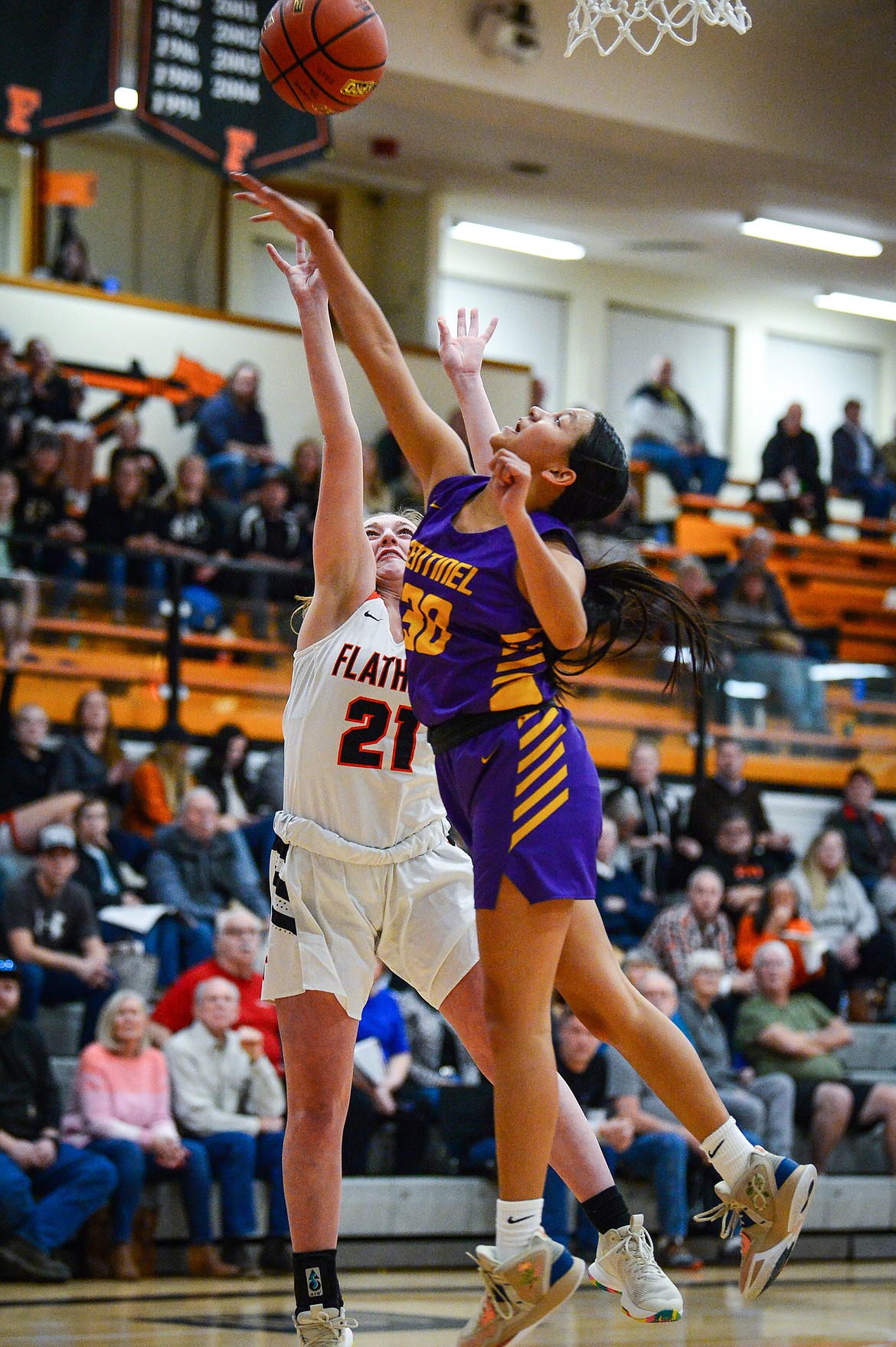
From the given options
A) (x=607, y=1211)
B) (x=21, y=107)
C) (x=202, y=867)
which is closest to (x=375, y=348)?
(x=607, y=1211)

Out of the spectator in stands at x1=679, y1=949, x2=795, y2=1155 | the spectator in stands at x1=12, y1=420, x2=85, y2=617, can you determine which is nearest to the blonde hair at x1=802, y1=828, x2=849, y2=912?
the spectator in stands at x1=679, y1=949, x2=795, y2=1155

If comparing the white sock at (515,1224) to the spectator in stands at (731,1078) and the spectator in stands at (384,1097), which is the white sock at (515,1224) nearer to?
the spectator in stands at (384,1097)

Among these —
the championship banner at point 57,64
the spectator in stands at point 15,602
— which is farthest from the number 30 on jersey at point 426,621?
the championship banner at point 57,64

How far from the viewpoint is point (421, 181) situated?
55.9 ft

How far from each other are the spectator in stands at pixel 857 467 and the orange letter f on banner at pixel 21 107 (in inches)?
402

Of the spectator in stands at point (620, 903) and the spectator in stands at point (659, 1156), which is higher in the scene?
the spectator in stands at point (620, 903)

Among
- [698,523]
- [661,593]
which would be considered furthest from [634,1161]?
[698,523]

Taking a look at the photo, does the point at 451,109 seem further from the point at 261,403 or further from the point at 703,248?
the point at 703,248

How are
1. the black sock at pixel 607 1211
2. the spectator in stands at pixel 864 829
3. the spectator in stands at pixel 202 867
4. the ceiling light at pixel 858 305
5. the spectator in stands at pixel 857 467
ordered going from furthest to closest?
the ceiling light at pixel 858 305, the spectator in stands at pixel 857 467, the spectator in stands at pixel 864 829, the spectator in stands at pixel 202 867, the black sock at pixel 607 1211

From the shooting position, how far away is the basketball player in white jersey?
4320 millimetres

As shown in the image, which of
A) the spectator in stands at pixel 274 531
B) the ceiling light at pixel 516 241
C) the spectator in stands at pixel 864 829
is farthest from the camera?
the ceiling light at pixel 516 241

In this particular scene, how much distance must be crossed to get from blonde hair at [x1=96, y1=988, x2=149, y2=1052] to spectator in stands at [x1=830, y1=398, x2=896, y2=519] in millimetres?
12114

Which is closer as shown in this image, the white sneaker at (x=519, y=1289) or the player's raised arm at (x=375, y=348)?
the white sneaker at (x=519, y=1289)

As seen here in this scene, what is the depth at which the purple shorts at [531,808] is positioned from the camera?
388cm
